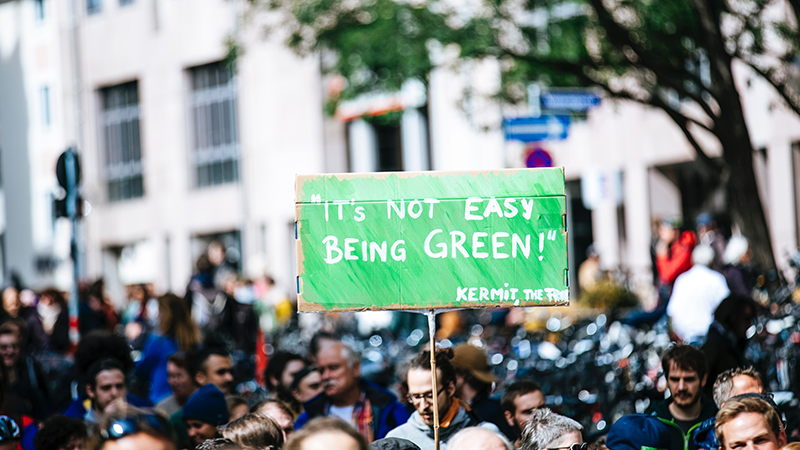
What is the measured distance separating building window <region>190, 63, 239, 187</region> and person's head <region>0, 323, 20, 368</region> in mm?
26211

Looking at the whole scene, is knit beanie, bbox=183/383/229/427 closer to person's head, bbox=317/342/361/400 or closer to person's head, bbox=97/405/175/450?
person's head, bbox=317/342/361/400

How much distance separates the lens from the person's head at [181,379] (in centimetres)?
776

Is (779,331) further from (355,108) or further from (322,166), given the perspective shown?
(322,166)

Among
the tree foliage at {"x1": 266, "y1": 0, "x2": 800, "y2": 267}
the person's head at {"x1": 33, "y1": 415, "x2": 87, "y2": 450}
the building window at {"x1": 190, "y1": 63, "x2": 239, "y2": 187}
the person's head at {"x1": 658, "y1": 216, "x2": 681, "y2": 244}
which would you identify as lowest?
the person's head at {"x1": 33, "y1": 415, "x2": 87, "y2": 450}

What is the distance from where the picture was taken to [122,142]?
1527 inches

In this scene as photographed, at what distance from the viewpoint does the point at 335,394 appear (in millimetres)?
7055

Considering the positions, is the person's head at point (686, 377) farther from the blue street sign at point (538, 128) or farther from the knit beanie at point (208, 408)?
the blue street sign at point (538, 128)

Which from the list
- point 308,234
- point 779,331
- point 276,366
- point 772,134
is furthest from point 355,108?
point 308,234

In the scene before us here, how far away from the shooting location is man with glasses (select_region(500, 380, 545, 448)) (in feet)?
21.2

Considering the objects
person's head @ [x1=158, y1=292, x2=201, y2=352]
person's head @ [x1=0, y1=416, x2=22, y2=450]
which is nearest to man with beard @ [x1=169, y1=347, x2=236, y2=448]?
person's head @ [x1=158, y1=292, x2=201, y2=352]

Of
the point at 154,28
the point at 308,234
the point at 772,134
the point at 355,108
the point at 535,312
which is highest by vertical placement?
the point at 154,28

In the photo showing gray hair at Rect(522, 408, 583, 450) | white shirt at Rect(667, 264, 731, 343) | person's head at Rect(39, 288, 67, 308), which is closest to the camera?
gray hair at Rect(522, 408, 583, 450)

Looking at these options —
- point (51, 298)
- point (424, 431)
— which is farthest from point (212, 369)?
point (51, 298)

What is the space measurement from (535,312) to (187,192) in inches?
801
